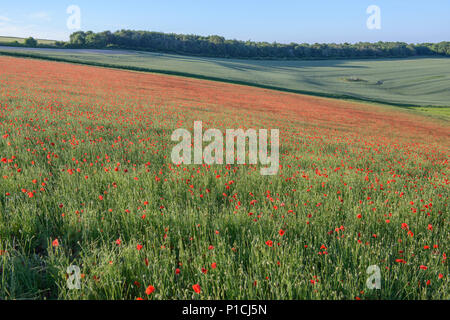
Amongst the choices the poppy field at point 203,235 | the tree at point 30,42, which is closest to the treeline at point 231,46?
the tree at point 30,42

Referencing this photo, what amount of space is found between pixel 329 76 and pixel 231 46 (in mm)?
44298

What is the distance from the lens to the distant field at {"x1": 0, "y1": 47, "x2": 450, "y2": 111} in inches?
1900

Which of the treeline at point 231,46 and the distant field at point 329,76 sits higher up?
the treeline at point 231,46

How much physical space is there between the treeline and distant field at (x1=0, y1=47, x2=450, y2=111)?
15.8 m

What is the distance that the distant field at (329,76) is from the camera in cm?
4825

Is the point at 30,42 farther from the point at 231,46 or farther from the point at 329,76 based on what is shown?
the point at 329,76

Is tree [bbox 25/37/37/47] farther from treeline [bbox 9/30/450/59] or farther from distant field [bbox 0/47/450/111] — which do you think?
distant field [bbox 0/47/450/111]

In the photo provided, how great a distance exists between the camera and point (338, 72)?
7819cm

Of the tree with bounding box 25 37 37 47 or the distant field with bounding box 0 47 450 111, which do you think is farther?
the tree with bounding box 25 37 37 47

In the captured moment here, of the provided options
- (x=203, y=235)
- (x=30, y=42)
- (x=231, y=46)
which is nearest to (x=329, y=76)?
(x=231, y=46)

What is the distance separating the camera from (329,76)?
74188 mm

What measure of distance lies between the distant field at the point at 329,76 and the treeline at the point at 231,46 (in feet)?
51.8

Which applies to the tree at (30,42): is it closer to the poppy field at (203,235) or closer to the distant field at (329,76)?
the distant field at (329,76)

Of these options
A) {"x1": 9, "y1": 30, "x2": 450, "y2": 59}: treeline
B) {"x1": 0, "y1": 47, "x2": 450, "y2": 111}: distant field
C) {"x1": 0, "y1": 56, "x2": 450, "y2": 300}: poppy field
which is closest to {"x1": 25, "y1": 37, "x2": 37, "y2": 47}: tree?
{"x1": 9, "y1": 30, "x2": 450, "y2": 59}: treeline
